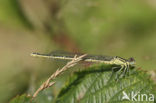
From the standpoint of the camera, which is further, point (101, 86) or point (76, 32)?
point (76, 32)

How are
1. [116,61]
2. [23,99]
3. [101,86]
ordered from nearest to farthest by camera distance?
[23,99] → [101,86] → [116,61]

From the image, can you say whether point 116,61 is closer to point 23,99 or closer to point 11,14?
point 23,99

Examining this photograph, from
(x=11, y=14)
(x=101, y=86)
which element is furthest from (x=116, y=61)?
(x=11, y=14)

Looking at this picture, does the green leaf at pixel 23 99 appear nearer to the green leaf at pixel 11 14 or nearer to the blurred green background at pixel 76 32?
the blurred green background at pixel 76 32

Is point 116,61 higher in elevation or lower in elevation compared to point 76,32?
lower

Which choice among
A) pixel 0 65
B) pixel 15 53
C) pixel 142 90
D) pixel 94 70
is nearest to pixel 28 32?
pixel 15 53

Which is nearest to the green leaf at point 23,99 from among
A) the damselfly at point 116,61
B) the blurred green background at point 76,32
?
the damselfly at point 116,61

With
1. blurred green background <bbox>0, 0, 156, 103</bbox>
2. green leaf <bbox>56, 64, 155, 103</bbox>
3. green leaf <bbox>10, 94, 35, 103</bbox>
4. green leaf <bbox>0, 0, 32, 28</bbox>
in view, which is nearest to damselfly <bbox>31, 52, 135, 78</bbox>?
green leaf <bbox>56, 64, 155, 103</bbox>

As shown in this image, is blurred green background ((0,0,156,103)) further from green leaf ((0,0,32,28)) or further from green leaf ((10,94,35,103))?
green leaf ((10,94,35,103))
